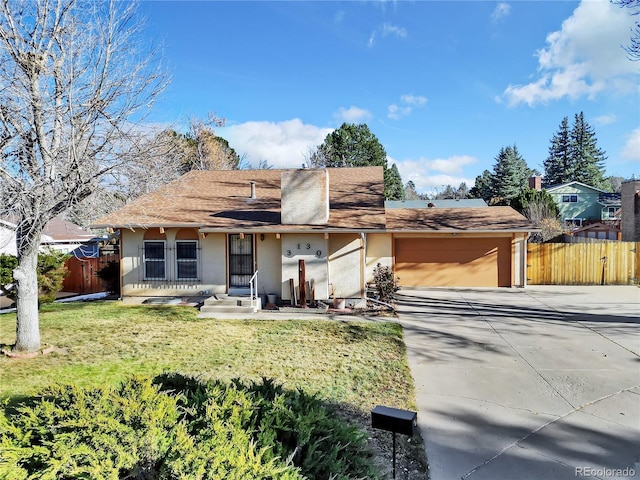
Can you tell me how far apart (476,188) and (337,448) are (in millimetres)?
51988

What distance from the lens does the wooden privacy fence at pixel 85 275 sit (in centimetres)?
1584

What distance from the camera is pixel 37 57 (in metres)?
6.63

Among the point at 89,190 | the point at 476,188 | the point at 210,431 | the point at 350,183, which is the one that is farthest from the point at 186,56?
the point at 476,188

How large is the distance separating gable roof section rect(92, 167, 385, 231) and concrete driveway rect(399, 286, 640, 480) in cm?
435

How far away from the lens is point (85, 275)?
624 inches

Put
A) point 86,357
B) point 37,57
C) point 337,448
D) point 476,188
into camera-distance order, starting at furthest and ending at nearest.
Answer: point 476,188 < point 86,357 < point 37,57 < point 337,448

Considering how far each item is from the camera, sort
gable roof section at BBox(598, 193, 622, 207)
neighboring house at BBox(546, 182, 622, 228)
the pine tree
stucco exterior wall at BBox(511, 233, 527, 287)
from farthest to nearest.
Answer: the pine tree < neighboring house at BBox(546, 182, 622, 228) < gable roof section at BBox(598, 193, 622, 207) < stucco exterior wall at BBox(511, 233, 527, 287)

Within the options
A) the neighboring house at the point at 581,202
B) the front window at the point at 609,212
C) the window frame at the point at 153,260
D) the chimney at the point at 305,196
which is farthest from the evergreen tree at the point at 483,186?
the window frame at the point at 153,260

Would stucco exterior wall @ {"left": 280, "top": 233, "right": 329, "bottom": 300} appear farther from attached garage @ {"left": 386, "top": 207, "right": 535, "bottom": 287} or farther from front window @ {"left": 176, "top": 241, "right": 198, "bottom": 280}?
attached garage @ {"left": 386, "top": 207, "right": 535, "bottom": 287}

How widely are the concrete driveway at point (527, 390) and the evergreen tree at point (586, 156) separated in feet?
165

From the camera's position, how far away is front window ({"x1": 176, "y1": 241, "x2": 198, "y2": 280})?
13.0 metres

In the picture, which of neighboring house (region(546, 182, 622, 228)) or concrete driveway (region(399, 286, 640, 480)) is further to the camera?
neighboring house (region(546, 182, 622, 228))

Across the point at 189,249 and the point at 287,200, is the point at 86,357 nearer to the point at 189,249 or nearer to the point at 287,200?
the point at 189,249

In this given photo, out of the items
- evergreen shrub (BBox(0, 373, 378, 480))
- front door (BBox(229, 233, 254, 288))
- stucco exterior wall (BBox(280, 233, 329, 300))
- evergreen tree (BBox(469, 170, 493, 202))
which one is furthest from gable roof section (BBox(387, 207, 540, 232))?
evergreen tree (BBox(469, 170, 493, 202))
